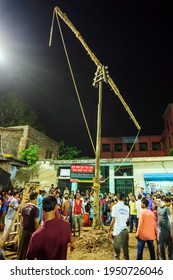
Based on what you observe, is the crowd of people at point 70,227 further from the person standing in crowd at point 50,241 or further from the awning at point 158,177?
the awning at point 158,177

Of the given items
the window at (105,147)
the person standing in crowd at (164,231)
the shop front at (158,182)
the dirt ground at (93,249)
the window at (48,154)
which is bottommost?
the dirt ground at (93,249)

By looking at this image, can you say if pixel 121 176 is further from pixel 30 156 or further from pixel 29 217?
pixel 29 217

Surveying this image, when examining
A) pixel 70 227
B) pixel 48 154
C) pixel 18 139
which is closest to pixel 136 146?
pixel 48 154

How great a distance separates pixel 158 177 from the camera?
17.1 m

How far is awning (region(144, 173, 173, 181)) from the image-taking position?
17.0 m

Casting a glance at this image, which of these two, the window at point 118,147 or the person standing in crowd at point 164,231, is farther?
the window at point 118,147

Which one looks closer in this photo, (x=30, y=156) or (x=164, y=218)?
(x=164, y=218)

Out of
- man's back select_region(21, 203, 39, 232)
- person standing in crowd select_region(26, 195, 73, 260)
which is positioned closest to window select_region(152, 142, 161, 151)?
man's back select_region(21, 203, 39, 232)

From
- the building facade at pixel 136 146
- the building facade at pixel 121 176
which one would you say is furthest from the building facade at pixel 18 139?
the building facade at pixel 136 146

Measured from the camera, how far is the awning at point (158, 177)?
55.7 feet

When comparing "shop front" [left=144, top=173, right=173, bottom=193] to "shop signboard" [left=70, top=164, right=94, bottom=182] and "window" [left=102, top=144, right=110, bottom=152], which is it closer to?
"shop signboard" [left=70, top=164, right=94, bottom=182]

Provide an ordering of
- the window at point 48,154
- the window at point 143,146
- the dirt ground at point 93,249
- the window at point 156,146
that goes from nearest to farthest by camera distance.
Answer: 1. the dirt ground at point 93,249
2. the window at point 48,154
3. the window at point 156,146
4. the window at point 143,146

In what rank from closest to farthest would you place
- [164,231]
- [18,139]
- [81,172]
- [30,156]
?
[164,231]
[81,172]
[30,156]
[18,139]
